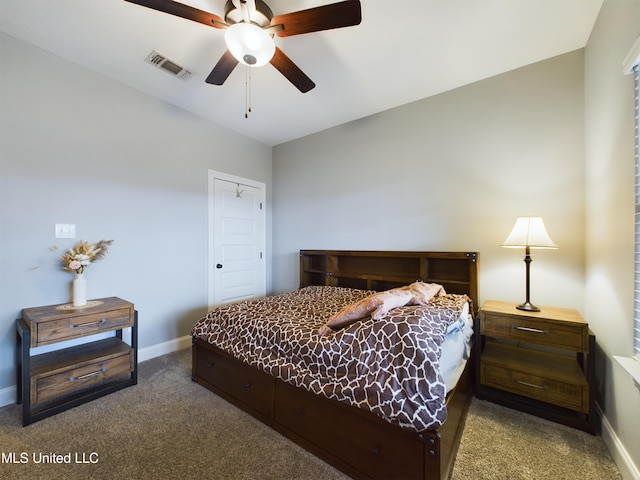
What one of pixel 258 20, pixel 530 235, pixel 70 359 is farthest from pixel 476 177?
pixel 70 359

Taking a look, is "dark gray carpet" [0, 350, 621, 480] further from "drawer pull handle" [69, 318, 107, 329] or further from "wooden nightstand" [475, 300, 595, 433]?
"drawer pull handle" [69, 318, 107, 329]

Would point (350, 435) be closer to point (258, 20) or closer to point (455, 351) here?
point (455, 351)

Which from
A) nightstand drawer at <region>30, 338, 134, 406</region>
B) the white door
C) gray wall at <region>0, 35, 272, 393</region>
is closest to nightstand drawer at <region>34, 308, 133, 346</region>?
nightstand drawer at <region>30, 338, 134, 406</region>

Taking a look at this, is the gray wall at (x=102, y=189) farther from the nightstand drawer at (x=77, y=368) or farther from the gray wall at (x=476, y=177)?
the gray wall at (x=476, y=177)

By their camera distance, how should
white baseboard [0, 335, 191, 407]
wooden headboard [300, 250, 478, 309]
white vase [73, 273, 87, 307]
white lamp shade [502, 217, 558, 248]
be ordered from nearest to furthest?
white lamp shade [502, 217, 558, 248]
white vase [73, 273, 87, 307]
wooden headboard [300, 250, 478, 309]
white baseboard [0, 335, 191, 407]

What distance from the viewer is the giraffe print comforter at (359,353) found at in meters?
1.21

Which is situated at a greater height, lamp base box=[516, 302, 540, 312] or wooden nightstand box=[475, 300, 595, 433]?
lamp base box=[516, 302, 540, 312]

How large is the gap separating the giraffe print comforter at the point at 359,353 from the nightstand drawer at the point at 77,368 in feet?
2.39

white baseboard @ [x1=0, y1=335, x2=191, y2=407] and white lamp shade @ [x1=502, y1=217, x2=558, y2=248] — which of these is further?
white baseboard @ [x1=0, y1=335, x2=191, y2=407]

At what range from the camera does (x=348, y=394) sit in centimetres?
136

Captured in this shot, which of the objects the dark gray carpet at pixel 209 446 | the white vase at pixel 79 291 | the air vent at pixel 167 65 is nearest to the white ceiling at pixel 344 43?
the air vent at pixel 167 65

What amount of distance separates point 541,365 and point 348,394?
62.5 inches

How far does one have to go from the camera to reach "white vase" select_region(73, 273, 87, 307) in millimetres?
2109

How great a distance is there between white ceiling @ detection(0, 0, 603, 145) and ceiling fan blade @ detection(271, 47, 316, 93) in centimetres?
31
